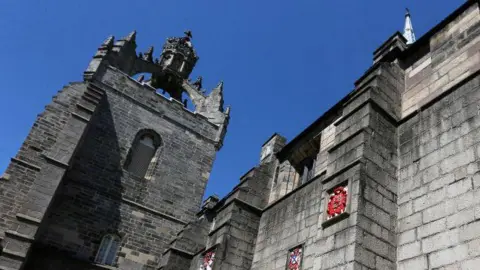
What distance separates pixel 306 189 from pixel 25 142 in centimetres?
1100

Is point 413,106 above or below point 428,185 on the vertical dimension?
above

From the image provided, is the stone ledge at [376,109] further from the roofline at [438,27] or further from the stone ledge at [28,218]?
the stone ledge at [28,218]

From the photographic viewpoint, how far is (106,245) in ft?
51.8

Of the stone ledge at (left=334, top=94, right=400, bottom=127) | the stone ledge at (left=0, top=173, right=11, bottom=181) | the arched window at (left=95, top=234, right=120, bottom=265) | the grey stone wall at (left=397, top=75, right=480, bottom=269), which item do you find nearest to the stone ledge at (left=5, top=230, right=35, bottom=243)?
the stone ledge at (left=0, top=173, right=11, bottom=181)

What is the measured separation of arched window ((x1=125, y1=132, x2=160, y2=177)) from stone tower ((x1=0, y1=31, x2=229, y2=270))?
0.05m

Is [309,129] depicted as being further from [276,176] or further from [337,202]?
[337,202]

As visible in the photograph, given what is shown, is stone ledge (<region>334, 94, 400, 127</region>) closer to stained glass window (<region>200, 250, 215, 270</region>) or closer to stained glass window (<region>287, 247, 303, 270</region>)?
stained glass window (<region>287, 247, 303, 270</region>)

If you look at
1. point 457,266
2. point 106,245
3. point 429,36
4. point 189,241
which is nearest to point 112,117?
point 106,245

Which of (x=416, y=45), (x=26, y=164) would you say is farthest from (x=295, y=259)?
(x=26, y=164)

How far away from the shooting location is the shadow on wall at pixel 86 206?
14.3 m

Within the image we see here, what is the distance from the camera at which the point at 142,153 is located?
61.7 ft

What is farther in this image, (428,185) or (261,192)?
(261,192)

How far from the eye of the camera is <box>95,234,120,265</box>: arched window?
15430 millimetres

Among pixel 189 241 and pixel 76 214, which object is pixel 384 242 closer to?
pixel 189 241
